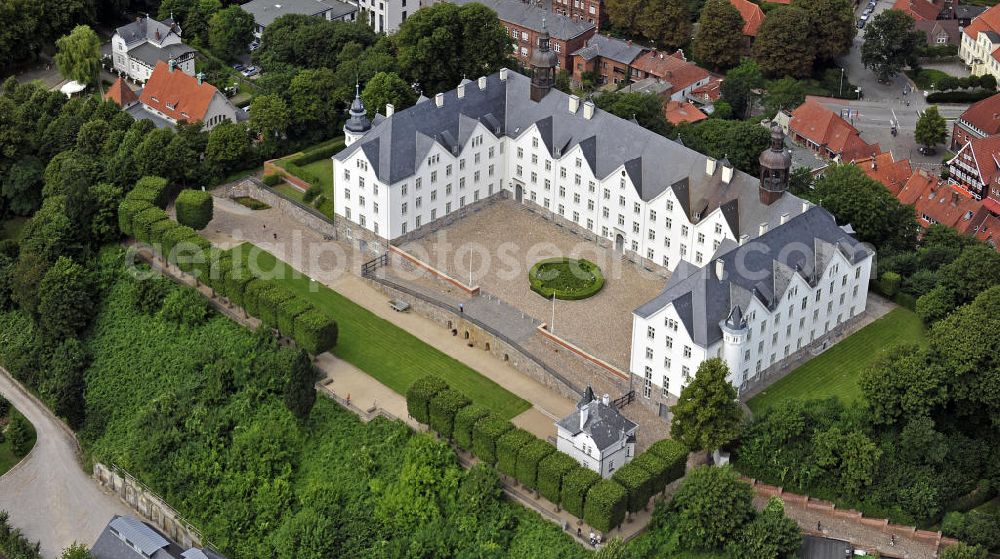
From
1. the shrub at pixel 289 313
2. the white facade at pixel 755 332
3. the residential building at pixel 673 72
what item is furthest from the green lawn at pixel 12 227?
the residential building at pixel 673 72

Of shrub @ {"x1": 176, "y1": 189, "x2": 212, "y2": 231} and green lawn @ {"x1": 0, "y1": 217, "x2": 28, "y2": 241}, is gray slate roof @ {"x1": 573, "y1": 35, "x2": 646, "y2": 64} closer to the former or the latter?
shrub @ {"x1": 176, "y1": 189, "x2": 212, "y2": 231}

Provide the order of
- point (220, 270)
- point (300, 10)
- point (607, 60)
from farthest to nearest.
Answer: point (300, 10), point (607, 60), point (220, 270)

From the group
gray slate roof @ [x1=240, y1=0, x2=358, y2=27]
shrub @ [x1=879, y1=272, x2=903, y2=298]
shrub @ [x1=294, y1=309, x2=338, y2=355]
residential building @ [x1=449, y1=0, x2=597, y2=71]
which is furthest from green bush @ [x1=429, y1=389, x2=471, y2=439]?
gray slate roof @ [x1=240, y1=0, x2=358, y2=27]

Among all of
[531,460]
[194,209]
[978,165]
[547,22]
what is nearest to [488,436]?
[531,460]

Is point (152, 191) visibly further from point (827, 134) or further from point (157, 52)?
point (827, 134)

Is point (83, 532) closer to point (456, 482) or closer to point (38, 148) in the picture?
point (456, 482)

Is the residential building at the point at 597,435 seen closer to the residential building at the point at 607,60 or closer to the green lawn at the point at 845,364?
the green lawn at the point at 845,364

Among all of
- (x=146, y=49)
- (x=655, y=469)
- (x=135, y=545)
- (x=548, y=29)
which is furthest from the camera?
(x=548, y=29)

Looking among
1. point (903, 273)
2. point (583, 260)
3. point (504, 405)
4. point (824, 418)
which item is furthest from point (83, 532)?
point (903, 273)
